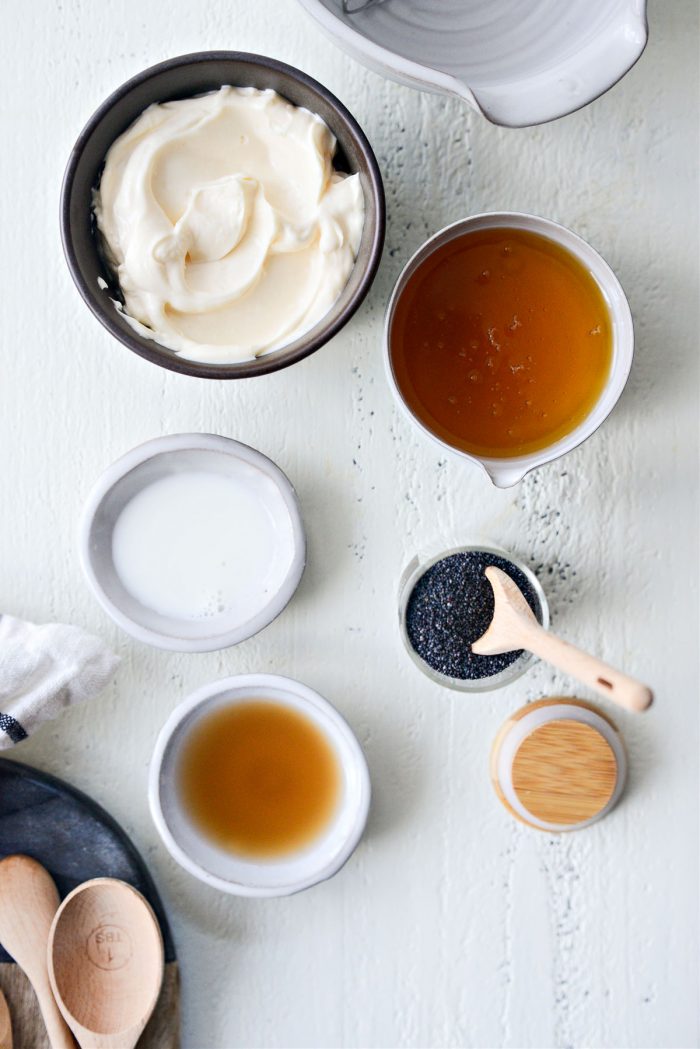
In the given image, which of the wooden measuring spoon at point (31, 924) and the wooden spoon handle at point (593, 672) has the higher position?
the wooden spoon handle at point (593, 672)

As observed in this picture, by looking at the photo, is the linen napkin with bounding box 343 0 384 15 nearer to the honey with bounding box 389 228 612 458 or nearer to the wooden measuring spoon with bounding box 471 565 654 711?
the honey with bounding box 389 228 612 458

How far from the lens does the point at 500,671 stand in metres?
1.05

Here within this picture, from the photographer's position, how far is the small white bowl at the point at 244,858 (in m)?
1.02

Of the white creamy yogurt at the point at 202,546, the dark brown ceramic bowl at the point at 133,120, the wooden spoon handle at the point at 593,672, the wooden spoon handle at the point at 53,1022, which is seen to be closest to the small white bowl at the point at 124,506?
the white creamy yogurt at the point at 202,546

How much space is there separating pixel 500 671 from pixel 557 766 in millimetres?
117

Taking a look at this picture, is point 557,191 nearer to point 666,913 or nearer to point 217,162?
point 217,162

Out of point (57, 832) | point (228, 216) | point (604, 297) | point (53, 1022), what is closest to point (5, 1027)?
point (53, 1022)

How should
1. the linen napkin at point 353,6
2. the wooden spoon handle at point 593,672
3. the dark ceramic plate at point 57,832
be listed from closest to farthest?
1. the wooden spoon handle at point 593,672
2. the linen napkin at point 353,6
3. the dark ceramic plate at point 57,832

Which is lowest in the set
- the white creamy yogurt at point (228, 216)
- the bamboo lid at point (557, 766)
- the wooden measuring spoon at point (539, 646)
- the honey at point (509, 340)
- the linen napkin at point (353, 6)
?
the bamboo lid at point (557, 766)

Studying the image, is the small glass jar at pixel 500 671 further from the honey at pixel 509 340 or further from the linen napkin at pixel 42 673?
the linen napkin at pixel 42 673

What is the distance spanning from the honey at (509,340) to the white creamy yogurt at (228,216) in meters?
0.11

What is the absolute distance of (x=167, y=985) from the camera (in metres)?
1.04

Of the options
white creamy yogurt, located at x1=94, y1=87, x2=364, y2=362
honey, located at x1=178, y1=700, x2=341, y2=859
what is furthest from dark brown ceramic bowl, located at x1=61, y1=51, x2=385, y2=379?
honey, located at x1=178, y1=700, x2=341, y2=859

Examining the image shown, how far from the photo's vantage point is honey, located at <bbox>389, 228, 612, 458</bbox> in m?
0.99
